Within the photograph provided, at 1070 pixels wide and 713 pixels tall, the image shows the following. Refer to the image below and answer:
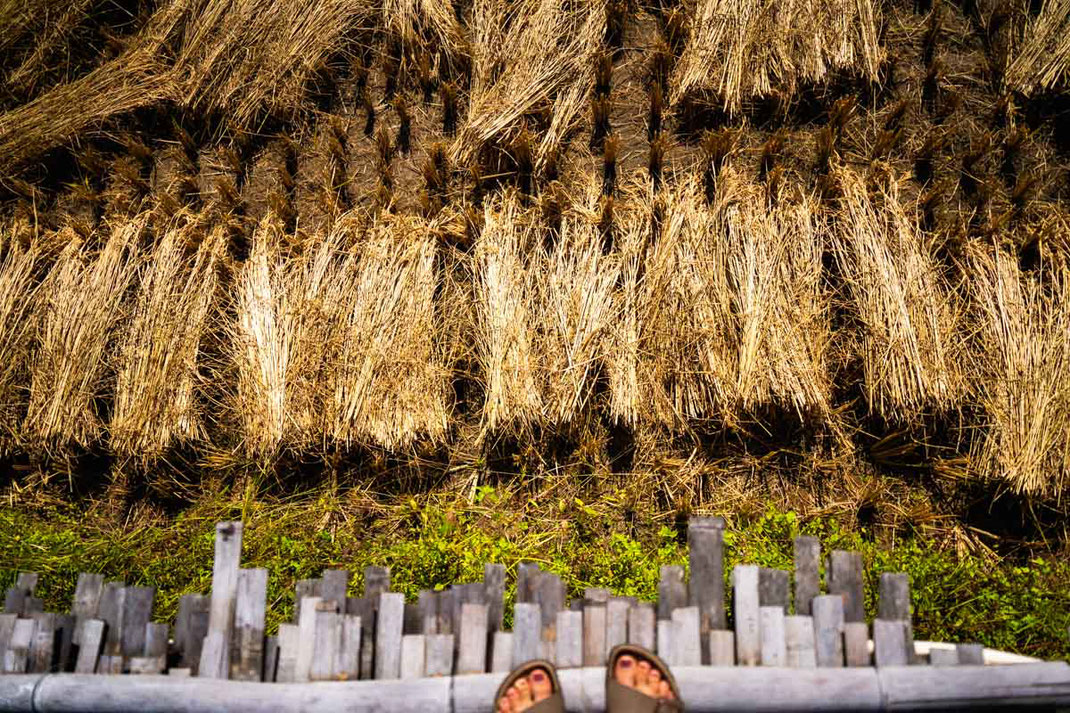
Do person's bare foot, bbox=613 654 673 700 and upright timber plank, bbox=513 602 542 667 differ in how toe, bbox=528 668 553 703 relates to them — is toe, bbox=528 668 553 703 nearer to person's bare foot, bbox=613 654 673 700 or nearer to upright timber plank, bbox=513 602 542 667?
upright timber plank, bbox=513 602 542 667

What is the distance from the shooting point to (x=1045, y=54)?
117 inches

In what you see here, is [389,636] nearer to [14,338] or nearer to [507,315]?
[507,315]

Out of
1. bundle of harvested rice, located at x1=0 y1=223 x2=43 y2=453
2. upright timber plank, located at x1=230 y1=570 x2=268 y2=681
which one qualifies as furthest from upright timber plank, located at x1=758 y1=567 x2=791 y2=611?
bundle of harvested rice, located at x1=0 y1=223 x2=43 y2=453

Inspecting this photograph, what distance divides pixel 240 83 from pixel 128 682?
7.84ft

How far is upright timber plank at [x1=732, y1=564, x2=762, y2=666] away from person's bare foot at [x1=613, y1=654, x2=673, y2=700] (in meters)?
0.27

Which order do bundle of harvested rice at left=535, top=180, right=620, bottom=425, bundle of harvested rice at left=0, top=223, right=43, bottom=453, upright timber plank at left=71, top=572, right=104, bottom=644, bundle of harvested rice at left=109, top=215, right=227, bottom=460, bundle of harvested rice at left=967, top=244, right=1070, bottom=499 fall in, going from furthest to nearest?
bundle of harvested rice at left=0, top=223, right=43, bottom=453
bundle of harvested rice at left=109, top=215, right=227, bottom=460
bundle of harvested rice at left=535, top=180, right=620, bottom=425
bundle of harvested rice at left=967, top=244, right=1070, bottom=499
upright timber plank at left=71, top=572, right=104, bottom=644

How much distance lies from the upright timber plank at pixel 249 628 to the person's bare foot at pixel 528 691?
2.72 ft

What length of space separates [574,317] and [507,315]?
268 millimetres

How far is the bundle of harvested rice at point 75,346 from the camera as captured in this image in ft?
10.00

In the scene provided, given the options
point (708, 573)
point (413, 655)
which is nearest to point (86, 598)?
point (413, 655)

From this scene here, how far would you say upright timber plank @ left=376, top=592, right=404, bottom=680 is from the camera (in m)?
2.39

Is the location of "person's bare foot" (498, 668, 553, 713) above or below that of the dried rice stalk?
below

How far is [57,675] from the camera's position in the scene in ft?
7.88

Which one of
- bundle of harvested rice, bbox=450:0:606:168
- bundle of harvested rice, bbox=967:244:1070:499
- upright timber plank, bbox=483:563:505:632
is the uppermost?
bundle of harvested rice, bbox=450:0:606:168
